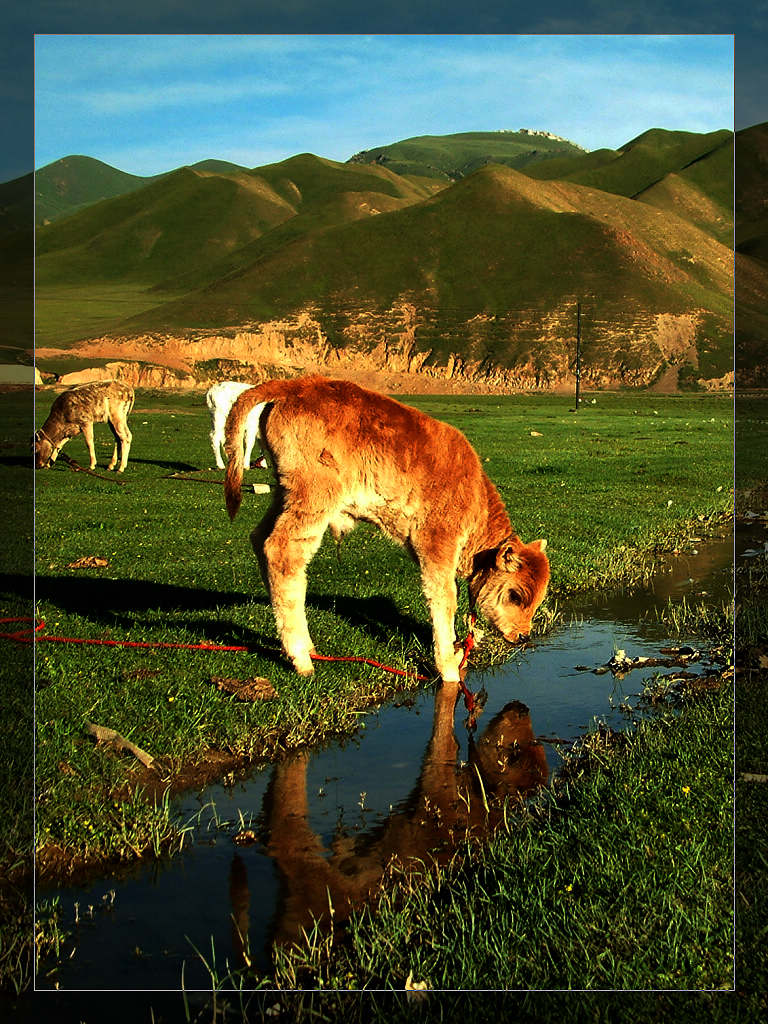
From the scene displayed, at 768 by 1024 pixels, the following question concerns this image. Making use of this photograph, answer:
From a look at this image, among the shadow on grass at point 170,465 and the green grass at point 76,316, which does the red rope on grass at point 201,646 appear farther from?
the green grass at point 76,316

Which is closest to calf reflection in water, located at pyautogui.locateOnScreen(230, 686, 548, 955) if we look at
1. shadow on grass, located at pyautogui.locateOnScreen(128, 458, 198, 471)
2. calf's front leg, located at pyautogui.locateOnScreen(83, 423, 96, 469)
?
shadow on grass, located at pyautogui.locateOnScreen(128, 458, 198, 471)

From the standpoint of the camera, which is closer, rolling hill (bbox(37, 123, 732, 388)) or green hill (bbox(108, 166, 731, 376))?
rolling hill (bbox(37, 123, 732, 388))

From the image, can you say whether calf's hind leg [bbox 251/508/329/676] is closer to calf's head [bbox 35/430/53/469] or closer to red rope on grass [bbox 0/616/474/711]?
red rope on grass [bbox 0/616/474/711]

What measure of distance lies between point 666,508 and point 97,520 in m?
11.1

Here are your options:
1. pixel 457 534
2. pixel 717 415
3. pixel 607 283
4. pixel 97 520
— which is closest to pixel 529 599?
pixel 457 534

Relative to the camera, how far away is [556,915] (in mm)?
4543

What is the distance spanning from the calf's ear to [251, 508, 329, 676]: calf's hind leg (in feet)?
5.42

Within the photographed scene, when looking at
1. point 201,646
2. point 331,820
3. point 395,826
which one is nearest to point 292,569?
point 201,646

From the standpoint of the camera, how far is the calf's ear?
931 cm

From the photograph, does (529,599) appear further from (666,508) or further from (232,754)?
(666,508)

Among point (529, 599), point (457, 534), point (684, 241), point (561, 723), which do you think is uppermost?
point (684, 241)

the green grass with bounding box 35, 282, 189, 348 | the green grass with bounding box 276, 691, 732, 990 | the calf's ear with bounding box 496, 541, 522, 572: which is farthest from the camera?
the green grass with bounding box 35, 282, 189, 348

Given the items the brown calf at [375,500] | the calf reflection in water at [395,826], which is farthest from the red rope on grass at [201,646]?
the calf reflection in water at [395,826]

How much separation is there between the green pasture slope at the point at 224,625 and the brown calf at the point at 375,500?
0.94 metres
